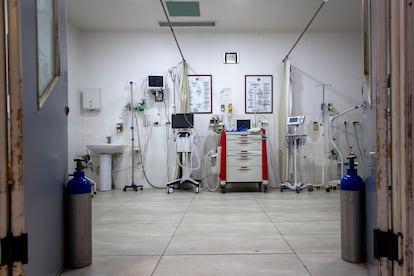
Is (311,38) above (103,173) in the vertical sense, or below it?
above

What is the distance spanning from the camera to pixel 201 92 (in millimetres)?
5902

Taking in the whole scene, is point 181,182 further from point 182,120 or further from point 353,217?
point 353,217

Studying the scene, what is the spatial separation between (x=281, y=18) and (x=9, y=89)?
16.7ft

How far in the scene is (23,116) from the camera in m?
1.22

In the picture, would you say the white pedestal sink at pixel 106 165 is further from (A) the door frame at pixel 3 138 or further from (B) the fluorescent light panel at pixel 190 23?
(A) the door frame at pixel 3 138

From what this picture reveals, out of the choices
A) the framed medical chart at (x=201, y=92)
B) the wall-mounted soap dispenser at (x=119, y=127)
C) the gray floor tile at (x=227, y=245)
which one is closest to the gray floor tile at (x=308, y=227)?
the gray floor tile at (x=227, y=245)

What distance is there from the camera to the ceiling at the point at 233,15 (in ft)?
15.8

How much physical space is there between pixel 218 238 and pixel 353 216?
1.04m

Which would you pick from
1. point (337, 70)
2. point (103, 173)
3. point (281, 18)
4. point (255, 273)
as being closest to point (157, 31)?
point (281, 18)

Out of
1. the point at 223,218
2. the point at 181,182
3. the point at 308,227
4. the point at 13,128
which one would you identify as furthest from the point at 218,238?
→ the point at 181,182

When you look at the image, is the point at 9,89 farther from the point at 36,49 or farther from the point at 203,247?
the point at 203,247

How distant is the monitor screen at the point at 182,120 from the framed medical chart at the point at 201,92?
661mm

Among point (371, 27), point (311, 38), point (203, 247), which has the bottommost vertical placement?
point (203, 247)

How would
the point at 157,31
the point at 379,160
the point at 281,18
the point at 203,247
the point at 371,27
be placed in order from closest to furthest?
1. the point at 379,160
2. the point at 371,27
3. the point at 203,247
4. the point at 281,18
5. the point at 157,31
